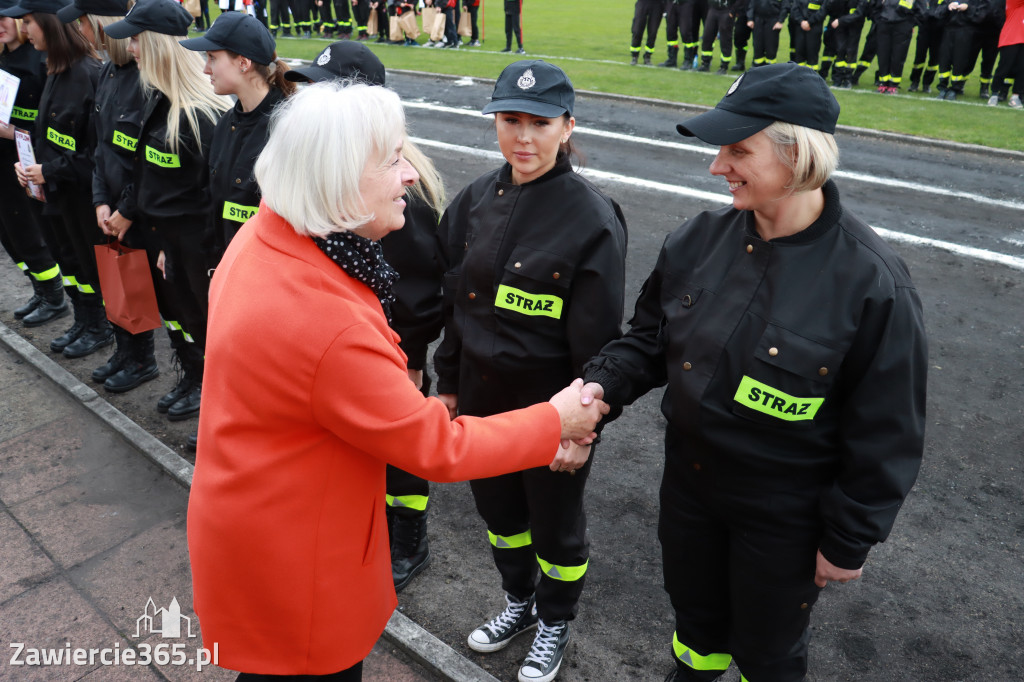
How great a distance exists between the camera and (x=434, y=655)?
3527mm

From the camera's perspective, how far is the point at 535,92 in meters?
3.00

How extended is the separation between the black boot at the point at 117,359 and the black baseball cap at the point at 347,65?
124 inches

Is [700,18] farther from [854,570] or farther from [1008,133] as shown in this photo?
[854,570]

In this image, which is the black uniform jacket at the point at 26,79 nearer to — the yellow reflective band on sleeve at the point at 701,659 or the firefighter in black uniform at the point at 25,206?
the firefighter in black uniform at the point at 25,206

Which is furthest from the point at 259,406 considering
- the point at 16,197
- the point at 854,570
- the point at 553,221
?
the point at 16,197

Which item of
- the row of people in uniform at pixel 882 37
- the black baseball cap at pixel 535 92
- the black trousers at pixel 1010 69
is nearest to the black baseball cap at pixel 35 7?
the black baseball cap at pixel 535 92

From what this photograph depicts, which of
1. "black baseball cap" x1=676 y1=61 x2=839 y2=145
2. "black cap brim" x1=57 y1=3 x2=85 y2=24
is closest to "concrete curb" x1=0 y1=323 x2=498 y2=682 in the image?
"black baseball cap" x1=676 y1=61 x2=839 y2=145

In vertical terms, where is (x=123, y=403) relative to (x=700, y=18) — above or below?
below

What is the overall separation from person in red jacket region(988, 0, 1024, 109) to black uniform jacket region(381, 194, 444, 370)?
47.8 ft

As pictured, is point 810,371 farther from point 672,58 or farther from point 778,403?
point 672,58

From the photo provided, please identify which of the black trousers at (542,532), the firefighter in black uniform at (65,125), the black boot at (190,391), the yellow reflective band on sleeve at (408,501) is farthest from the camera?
the black boot at (190,391)

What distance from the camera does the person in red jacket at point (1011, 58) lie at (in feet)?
45.9

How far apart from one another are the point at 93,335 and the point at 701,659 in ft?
18.8

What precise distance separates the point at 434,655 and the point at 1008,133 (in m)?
12.9
